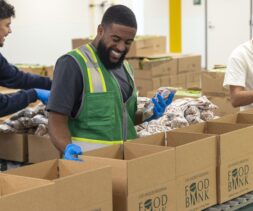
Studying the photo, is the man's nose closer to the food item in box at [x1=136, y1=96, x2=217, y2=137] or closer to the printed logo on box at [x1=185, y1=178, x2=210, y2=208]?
the food item in box at [x1=136, y1=96, x2=217, y2=137]

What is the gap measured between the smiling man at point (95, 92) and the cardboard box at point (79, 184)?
0.55 meters

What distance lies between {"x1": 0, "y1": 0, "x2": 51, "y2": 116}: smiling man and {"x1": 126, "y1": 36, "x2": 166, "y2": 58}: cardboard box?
96.3 inches

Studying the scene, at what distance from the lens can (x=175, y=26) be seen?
1072 cm

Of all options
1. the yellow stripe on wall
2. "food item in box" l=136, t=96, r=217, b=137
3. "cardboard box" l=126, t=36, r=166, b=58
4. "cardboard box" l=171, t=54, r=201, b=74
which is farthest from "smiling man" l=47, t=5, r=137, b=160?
the yellow stripe on wall

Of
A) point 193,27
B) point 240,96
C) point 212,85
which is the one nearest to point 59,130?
point 240,96

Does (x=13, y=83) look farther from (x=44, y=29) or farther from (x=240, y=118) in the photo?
(x=44, y=29)

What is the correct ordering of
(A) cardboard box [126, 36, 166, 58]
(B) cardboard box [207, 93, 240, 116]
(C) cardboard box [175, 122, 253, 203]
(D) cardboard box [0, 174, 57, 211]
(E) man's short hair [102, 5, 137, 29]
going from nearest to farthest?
(D) cardboard box [0, 174, 57, 211]
(C) cardboard box [175, 122, 253, 203]
(E) man's short hair [102, 5, 137, 29]
(B) cardboard box [207, 93, 240, 116]
(A) cardboard box [126, 36, 166, 58]

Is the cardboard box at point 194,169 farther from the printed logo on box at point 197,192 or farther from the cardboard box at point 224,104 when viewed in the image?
the cardboard box at point 224,104

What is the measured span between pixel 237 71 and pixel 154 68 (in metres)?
2.57

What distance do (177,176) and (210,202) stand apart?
223 millimetres

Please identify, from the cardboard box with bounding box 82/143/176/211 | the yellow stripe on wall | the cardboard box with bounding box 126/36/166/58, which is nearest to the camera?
the cardboard box with bounding box 82/143/176/211

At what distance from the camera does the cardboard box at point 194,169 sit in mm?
1722

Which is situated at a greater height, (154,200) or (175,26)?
(175,26)

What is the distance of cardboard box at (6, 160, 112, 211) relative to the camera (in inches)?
53.7
